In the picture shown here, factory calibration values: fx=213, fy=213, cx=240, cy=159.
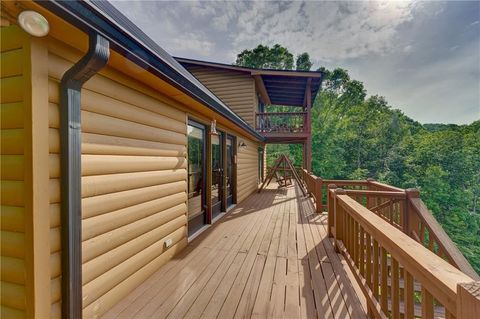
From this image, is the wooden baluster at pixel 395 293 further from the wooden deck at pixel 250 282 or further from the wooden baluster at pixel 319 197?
the wooden baluster at pixel 319 197

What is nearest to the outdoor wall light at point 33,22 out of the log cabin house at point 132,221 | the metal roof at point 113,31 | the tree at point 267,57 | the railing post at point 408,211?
the log cabin house at point 132,221

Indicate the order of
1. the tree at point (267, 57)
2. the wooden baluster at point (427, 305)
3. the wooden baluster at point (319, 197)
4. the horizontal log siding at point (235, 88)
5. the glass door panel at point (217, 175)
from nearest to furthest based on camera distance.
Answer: the wooden baluster at point (427, 305) < the glass door panel at point (217, 175) < the wooden baluster at point (319, 197) < the horizontal log siding at point (235, 88) < the tree at point (267, 57)

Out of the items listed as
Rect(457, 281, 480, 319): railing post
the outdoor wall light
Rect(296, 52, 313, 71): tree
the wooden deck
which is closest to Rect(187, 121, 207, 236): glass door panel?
the wooden deck

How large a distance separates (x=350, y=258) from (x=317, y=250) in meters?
0.75

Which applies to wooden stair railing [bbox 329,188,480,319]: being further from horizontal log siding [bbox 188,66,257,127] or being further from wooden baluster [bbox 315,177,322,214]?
horizontal log siding [bbox 188,66,257,127]

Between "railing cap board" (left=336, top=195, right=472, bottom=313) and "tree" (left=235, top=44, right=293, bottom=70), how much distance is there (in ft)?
78.8

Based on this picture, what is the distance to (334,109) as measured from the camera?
24172mm

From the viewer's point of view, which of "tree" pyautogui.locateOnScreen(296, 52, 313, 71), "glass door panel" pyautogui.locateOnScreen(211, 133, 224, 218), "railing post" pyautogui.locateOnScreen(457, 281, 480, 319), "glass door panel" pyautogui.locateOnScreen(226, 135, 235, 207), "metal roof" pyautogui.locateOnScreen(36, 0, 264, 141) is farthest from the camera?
"tree" pyautogui.locateOnScreen(296, 52, 313, 71)

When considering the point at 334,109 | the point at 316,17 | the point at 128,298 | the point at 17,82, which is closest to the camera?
the point at 17,82

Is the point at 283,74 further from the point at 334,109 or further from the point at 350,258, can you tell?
the point at 334,109

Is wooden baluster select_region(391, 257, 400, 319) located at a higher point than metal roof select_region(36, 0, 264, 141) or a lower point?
lower

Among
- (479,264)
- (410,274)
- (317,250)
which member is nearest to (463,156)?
(479,264)

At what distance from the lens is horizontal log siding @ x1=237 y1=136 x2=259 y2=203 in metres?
6.79

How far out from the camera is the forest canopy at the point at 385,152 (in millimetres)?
18828
